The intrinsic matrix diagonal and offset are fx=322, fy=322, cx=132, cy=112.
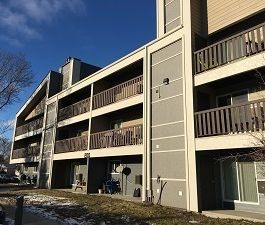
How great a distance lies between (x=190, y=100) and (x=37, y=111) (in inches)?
1032

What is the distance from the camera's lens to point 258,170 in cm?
1344

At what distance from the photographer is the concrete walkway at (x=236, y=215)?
Result: 11640mm

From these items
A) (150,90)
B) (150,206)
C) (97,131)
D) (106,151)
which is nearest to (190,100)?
(150,90)

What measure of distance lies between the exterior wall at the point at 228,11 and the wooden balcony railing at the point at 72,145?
42.4 feet

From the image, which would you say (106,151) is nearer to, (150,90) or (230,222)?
(150,90)

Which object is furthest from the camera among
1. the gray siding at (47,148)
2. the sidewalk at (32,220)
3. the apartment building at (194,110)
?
the gray siding at (47,148)

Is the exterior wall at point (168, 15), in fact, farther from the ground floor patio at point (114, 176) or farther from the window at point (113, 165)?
the window at point (113, 165)

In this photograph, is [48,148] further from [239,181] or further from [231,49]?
[231,49]

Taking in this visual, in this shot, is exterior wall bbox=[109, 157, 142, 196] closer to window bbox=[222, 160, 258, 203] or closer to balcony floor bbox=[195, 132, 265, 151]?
window bbox=[222, 160, 258, 203]

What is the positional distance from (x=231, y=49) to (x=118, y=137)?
9405 millimetres

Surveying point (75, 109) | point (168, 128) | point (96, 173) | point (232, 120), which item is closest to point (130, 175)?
point (96, 173)

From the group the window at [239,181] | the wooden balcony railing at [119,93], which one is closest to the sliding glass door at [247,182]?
the window at [239,181]

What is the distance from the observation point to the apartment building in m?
13.2

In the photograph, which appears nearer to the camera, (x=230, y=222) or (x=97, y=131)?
(x=230, y=222)
